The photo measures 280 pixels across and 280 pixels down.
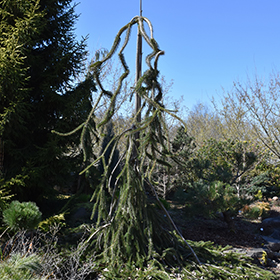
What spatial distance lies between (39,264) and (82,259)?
2.18 ft

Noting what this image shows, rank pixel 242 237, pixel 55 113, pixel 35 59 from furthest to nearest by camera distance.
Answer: pixel 55 113
pixel 35 59
pixel 242 237

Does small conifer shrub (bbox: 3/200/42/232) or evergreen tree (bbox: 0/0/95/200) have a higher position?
evergreen tree (bbox: 0/0/95/200)

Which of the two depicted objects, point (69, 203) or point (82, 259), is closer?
point (82, 259)

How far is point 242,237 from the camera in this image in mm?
4668

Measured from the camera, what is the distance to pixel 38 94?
507 cm

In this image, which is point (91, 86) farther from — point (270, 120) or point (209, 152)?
point (270, 120)

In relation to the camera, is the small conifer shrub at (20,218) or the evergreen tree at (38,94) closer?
the small conifer shrub at (20,218)

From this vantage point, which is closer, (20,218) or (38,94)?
(20,218)

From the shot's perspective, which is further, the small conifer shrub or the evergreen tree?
the evergreen tree

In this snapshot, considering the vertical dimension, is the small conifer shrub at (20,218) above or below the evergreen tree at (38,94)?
below

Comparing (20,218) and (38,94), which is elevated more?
(38,94)

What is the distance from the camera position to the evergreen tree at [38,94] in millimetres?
4469

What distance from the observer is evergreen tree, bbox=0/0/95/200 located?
176 inches

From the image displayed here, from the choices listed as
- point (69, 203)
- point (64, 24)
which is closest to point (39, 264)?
point (69, 203)
